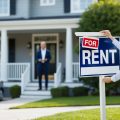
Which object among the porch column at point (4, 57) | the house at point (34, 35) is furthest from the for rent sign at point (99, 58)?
the porch column at point (4, 57)

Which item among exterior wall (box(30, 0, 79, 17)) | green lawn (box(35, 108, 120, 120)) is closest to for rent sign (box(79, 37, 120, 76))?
green lawn (box(35, 108, 120, 120))

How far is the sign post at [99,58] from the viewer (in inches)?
287

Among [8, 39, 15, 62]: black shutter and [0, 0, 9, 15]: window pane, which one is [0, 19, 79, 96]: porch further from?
[0, 0, 9, 15]: window pane

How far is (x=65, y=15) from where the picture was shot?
2152 centimetres

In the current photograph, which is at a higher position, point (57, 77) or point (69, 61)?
point (69, 61)

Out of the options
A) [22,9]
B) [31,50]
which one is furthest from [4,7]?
[31,50]

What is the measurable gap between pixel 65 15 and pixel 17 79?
4164 mm

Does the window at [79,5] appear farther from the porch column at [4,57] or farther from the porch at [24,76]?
the porch column at [4,57]

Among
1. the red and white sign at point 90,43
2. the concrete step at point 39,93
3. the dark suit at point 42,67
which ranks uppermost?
the red and white sign at point 90,43

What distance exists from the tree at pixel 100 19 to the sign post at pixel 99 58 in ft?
31.9

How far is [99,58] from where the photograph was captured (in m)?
7.35

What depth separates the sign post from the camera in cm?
729

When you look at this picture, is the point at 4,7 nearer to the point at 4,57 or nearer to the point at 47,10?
the point at 47,10

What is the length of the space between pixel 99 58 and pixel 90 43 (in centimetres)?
33
